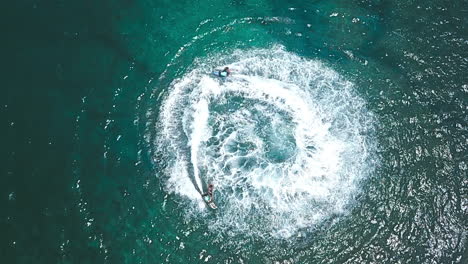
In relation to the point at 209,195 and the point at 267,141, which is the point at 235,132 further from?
the point at 209,195

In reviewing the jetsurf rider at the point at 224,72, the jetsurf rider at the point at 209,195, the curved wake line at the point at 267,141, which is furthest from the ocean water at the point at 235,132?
the jetsurf rider at the point at 224,72

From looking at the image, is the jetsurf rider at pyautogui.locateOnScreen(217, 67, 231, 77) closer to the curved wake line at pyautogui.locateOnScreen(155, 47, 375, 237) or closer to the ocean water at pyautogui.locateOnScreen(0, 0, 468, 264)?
the curved wake line at pyautogui.locateOnScreen(155, 47, 375, 237)

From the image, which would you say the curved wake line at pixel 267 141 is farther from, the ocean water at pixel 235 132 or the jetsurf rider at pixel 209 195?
the jetsurf rider at pixel 209 195

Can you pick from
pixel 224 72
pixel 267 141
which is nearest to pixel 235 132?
pixel 267 141

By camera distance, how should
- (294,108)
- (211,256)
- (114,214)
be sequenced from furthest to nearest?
(294,108), (114,214), (211,256)

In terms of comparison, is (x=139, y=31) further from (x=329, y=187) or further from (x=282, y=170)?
(x=329, y=187)

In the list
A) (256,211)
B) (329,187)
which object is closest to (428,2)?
(329,187)
